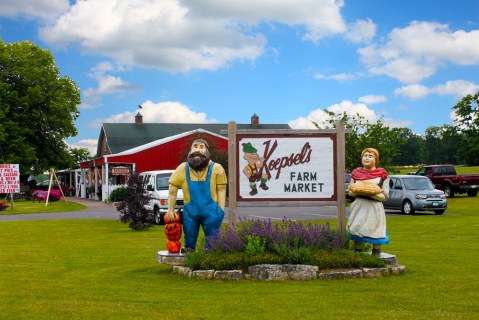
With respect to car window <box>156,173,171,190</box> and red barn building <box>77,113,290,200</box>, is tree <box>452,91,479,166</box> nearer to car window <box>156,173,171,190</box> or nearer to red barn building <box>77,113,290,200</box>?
red barn building <box>77,113,290,200</box>

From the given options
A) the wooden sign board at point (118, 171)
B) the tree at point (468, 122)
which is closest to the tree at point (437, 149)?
the tree at point (468, 122)

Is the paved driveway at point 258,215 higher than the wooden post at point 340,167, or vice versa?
the wooden post at point 340,167

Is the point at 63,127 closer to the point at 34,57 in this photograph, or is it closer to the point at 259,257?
the point at 34,57

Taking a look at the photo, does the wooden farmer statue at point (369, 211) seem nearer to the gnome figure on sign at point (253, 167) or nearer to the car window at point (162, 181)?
the gnome figure on sign at point (253, 167)

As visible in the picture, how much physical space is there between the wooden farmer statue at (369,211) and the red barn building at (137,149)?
3018 cm

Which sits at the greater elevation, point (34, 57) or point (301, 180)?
point (34, 57)

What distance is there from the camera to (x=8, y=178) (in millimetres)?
37250

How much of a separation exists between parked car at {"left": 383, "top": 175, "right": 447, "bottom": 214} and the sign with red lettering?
20735 mm

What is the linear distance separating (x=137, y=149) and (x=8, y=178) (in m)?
12.9

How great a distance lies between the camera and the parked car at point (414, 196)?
27.1 metres

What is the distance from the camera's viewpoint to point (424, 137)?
140 metres

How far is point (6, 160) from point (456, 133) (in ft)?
151

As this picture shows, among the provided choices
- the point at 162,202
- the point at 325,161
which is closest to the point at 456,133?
the point at 162,202

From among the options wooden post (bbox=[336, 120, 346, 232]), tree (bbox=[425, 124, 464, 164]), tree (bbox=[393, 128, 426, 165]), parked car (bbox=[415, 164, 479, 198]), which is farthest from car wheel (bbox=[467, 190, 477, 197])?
tree (bbox=[393, 128, 426, 165])
